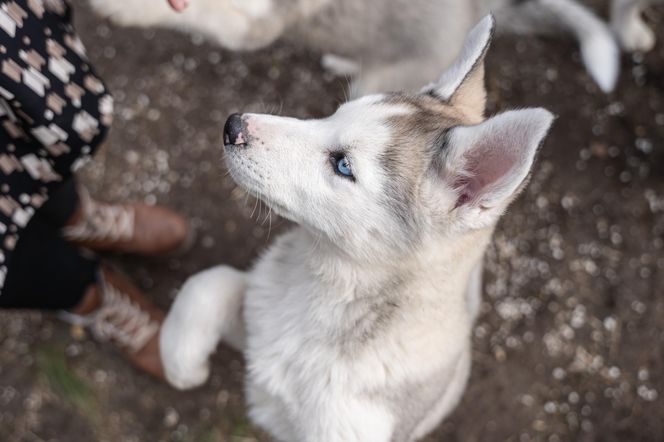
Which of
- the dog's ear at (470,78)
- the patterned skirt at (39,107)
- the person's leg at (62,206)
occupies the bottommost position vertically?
the person's leg at (62,206)

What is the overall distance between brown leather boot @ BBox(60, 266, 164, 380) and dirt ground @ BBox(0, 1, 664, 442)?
21cm

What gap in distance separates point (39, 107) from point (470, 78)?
3.68 feet

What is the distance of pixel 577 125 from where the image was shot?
3.20 meters

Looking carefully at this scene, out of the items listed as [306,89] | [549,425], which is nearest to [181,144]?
[306,89]

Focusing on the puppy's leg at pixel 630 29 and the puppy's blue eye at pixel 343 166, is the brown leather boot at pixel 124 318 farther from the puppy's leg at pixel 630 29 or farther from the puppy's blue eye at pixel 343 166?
the puppy's leg at pixel 630 29

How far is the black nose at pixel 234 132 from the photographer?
155cm

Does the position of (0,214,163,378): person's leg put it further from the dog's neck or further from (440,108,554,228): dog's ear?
(440,108,554,228): dog's ear

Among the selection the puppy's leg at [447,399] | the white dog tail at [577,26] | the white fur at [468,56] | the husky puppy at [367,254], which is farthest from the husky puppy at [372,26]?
the puppy's leg at [447,399]

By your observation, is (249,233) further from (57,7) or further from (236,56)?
(57,7)

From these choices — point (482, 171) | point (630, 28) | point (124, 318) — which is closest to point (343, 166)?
point (482, 171)

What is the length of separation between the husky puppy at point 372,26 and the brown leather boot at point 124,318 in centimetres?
117

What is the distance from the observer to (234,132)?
1.55 metres

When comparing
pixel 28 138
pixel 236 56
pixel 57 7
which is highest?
pixel 57 7

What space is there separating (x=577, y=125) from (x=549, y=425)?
1.56m
